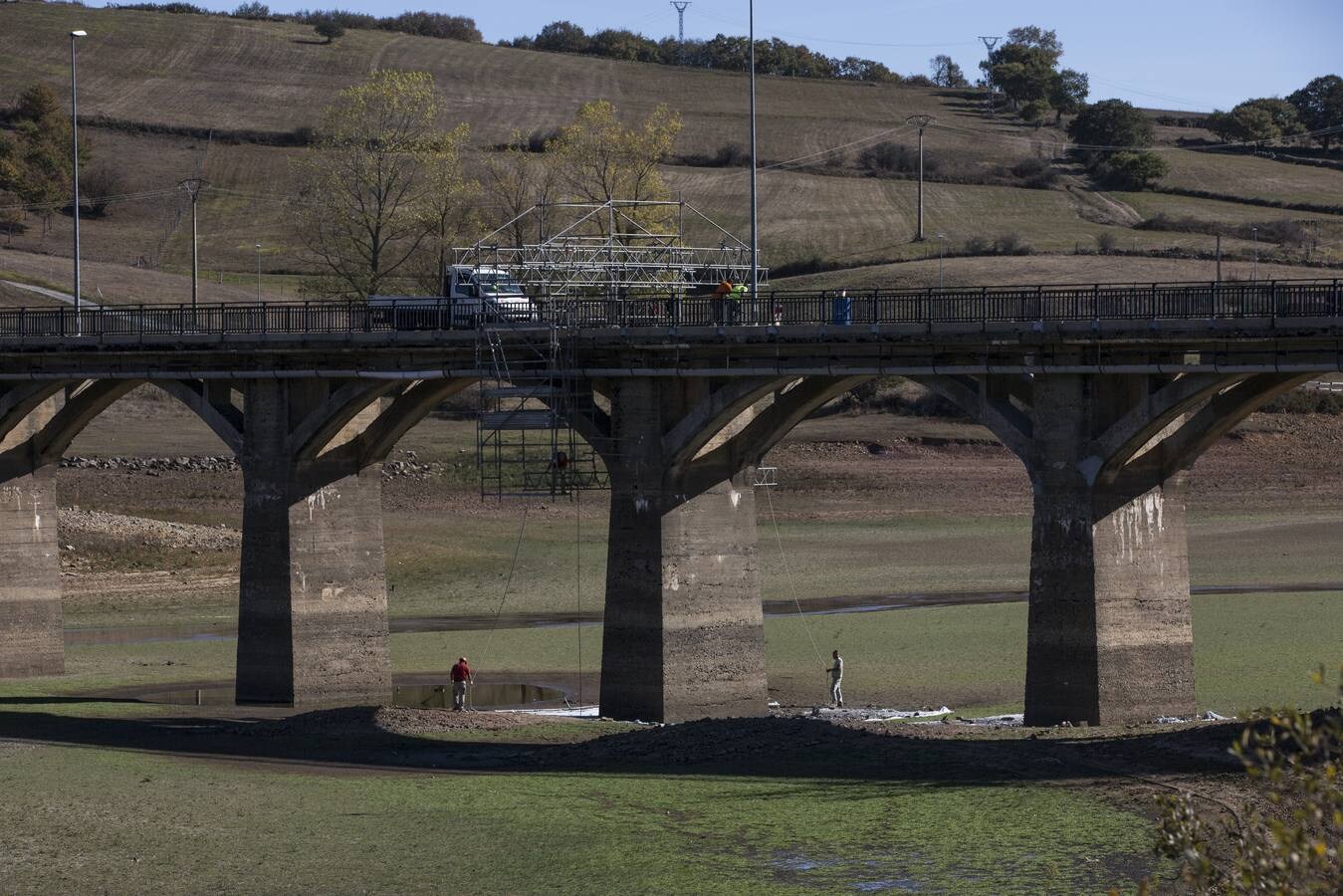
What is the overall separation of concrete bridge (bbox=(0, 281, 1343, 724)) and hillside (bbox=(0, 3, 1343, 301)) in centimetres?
4867

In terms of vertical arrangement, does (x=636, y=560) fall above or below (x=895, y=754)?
above

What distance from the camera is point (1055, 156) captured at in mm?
139625

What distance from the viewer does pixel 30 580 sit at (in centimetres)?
5412

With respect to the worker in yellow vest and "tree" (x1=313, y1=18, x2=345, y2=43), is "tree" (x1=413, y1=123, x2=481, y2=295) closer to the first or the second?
the worker in yellow vest

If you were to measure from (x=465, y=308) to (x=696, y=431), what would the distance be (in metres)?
9.22

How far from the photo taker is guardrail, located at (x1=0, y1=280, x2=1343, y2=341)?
34.8 metres

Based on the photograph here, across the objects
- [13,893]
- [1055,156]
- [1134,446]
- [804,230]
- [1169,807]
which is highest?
[1055,156]

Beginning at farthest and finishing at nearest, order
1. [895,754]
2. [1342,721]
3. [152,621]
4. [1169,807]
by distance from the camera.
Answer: [152,621]
[895,754]
[1342,721]
[1169,807]

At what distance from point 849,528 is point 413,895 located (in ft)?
160

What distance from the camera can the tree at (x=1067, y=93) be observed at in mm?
160250

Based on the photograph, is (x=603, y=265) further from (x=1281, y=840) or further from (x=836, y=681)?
(x=1281, y=840)

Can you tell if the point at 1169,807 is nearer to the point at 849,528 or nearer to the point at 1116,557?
the point at 1116,557

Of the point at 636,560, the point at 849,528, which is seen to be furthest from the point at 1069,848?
the point at 849,528

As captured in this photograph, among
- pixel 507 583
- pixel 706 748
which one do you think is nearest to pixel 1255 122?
pixel 507 583
